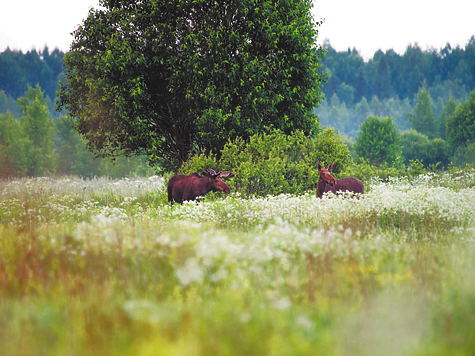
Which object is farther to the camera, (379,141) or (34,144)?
(34,144)

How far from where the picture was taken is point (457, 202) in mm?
10188

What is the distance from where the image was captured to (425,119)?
73.5 meters

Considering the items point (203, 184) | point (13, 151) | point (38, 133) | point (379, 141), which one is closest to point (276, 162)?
point (203, 184)

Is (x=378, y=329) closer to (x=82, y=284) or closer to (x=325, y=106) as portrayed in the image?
(x=82, y=284)

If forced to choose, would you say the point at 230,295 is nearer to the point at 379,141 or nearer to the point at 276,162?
the point at 276,162

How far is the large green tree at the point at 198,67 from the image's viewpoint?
1600 cm

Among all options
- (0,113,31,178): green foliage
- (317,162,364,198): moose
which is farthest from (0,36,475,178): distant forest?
(317,162,364,198): moose

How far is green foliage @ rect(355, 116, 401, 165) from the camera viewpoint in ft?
160

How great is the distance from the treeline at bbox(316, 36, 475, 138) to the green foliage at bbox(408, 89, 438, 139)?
42134 mm

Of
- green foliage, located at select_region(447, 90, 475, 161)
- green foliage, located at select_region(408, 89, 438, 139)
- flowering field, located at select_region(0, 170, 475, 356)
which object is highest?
green foliage, located at select_region(408, 89, 438, 139)

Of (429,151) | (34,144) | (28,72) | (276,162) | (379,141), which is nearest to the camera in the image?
(276,162)

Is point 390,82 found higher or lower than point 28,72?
higher

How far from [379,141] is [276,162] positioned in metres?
37.5

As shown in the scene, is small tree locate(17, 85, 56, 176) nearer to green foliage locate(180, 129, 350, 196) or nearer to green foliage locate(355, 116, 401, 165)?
green foliage locate(180, 129, 350, 196)
